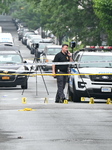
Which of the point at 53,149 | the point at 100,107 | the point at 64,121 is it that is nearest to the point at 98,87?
the point at 100,107

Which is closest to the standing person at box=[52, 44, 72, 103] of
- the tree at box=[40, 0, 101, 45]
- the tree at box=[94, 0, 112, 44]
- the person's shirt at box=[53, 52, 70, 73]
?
the person's shirt at box=[53, 52, 70, 73]

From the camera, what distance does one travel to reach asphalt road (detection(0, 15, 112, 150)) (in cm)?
1145

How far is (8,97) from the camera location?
23203 mm

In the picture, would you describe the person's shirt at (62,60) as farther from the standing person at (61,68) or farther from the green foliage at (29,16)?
the green foliage at (29,16)

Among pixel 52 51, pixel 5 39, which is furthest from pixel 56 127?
pixel 5 39

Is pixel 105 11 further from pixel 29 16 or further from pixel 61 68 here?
pixel 29 16

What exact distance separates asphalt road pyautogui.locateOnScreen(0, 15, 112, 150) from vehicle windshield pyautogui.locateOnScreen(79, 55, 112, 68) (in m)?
3.03

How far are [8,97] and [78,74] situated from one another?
3799mm

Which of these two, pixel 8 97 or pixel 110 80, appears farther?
pixel 8 97

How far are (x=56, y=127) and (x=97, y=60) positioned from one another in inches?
339

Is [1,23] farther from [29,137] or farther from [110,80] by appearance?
[29,137]

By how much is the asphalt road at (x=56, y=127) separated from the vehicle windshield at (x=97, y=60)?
3.03 metres

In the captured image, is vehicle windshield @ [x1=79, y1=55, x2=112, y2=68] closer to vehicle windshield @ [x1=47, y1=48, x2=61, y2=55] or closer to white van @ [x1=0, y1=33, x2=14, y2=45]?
vehicle windshield @ [x1=47, y1=48, x2=61, y2=55]

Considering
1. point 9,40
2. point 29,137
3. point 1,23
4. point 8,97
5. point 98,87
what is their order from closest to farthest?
point 29,137 → point 98,87 → point 8,97 → point 9,40 → point 1,23
